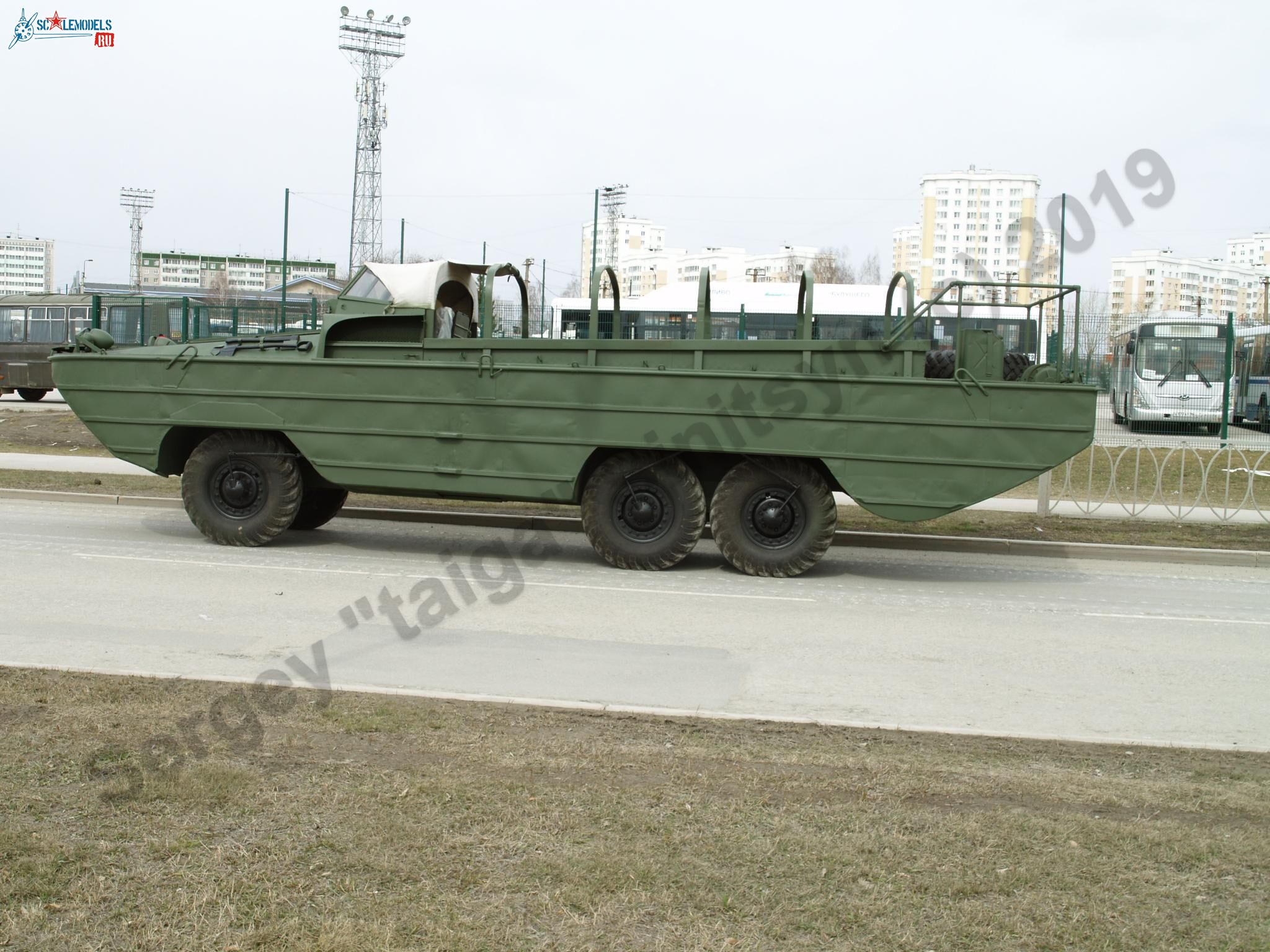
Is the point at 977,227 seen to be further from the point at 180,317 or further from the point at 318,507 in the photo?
the point at 318,507

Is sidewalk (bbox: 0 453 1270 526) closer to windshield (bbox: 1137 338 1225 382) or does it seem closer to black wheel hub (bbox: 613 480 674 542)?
black wheel hub (bbox: 613 480 674 542)

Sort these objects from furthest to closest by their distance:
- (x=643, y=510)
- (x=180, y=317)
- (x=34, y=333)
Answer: (x=34, y=333) → (x=180, y=317) → (x=643, y=510)

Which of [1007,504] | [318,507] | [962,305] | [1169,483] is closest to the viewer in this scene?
[962,305]

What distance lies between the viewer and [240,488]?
11.4 metres

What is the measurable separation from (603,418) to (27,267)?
607 feet

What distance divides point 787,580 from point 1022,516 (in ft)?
18.2

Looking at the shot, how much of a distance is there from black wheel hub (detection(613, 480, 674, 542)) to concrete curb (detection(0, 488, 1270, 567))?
93.2 inches

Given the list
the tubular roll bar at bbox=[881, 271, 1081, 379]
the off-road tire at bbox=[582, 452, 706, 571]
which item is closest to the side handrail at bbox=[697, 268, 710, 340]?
the off-road tire at bbox=[582, 452, 706, 571]

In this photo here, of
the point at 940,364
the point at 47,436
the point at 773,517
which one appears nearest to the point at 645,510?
the point at 773,517

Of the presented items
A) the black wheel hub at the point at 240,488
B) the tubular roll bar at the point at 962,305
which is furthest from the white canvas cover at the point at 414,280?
the tubular roll bar at the point at 962,305

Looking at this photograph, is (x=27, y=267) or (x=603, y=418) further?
(x=27, y=267)

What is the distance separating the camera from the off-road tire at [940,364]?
10.2m

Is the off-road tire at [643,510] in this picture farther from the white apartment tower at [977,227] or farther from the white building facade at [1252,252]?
the white building facade at [1252,252]

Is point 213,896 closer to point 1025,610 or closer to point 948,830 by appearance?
point 948,830
